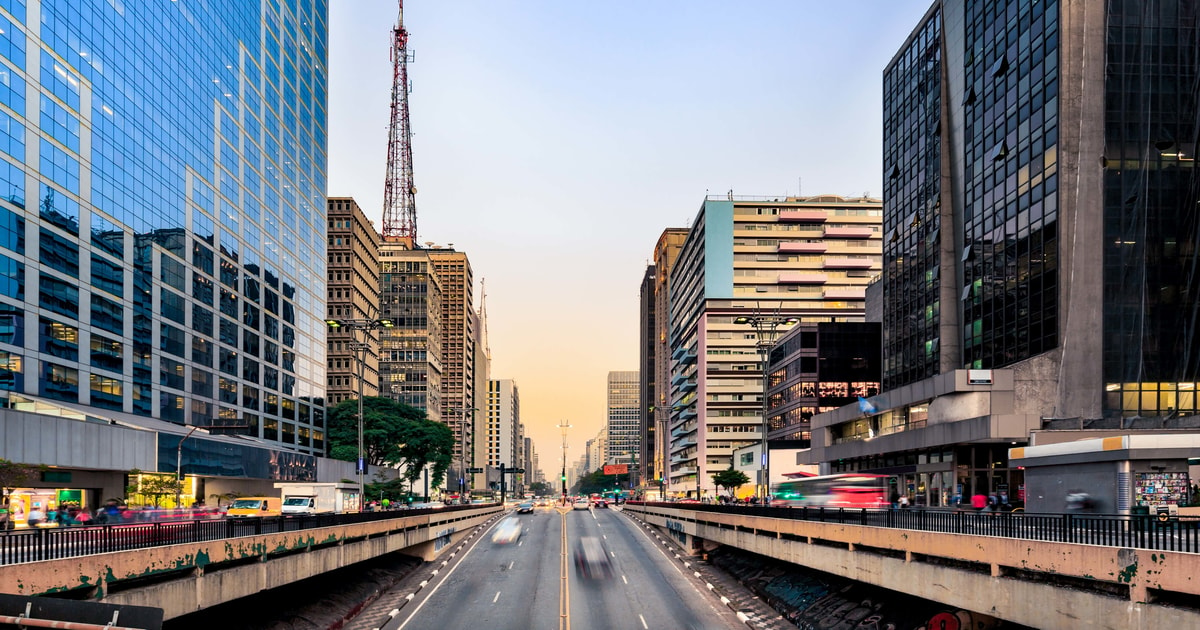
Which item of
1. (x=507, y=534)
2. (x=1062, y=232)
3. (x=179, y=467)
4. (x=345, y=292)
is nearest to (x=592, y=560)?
(x=507, y=534)

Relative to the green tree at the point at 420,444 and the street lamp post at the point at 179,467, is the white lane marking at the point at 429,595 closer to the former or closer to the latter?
the street lamp post at the point at 179,467

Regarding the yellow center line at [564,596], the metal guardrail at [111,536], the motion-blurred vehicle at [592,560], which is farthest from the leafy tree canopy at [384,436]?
the metal guardrail at [111,536]

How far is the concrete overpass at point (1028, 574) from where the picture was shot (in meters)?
15.3

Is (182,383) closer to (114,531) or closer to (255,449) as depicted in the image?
(255,449)

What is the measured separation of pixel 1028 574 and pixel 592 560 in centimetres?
4441

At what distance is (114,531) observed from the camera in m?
20.4

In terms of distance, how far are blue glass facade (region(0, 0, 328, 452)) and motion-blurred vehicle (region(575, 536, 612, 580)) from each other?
116 feet

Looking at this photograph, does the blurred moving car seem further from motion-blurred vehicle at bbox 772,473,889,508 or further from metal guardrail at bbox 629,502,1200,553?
metal guardrail at bbox 629,502,1200,553

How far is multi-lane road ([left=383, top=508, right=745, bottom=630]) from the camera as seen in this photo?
37125 mm

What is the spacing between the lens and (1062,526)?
19.0 metres

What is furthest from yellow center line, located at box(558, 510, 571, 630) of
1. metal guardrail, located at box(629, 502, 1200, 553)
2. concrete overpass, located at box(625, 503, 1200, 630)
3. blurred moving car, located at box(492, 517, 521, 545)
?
blurred moving car, located at box(492, 517, 521, 545)

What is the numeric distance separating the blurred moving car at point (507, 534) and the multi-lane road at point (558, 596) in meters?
8.67

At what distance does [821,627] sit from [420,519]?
30.4 m

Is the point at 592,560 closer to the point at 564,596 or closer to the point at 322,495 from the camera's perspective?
the point at 564,596
